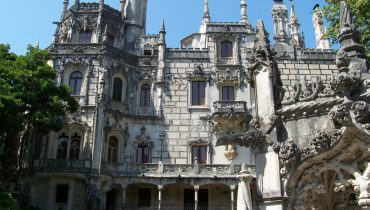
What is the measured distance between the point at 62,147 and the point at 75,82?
5.24 m

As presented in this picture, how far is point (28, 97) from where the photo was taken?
943 inches

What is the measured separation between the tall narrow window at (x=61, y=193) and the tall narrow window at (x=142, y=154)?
227 inches

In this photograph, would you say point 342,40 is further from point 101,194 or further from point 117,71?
→ point 117,71

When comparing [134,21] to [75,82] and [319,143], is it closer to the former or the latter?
[75,82]

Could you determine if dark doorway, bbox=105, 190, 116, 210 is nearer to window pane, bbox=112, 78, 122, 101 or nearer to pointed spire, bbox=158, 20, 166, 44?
window pane, bbox=112, 78, 122, 101

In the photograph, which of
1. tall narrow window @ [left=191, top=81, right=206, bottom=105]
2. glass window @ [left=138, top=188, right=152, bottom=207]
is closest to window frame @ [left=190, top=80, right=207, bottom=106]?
tall narrow window @ [left=191, top=81, right=206, bottom=105]

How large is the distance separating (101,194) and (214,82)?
1269cm

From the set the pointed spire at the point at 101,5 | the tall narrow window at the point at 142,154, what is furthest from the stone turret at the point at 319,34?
the tall narrow window at the point at 142,154

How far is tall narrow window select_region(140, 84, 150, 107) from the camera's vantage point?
3198cm

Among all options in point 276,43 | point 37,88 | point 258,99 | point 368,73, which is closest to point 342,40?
point 368,73

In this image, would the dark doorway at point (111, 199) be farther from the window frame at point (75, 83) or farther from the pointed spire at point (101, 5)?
the pointed spire at point (101, 5)

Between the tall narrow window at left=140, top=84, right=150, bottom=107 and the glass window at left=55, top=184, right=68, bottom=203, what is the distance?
347 inches

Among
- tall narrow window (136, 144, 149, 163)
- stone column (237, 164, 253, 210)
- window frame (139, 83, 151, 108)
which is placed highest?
window frame (139, 83, 151, 108)

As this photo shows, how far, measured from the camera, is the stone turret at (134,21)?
114ft
